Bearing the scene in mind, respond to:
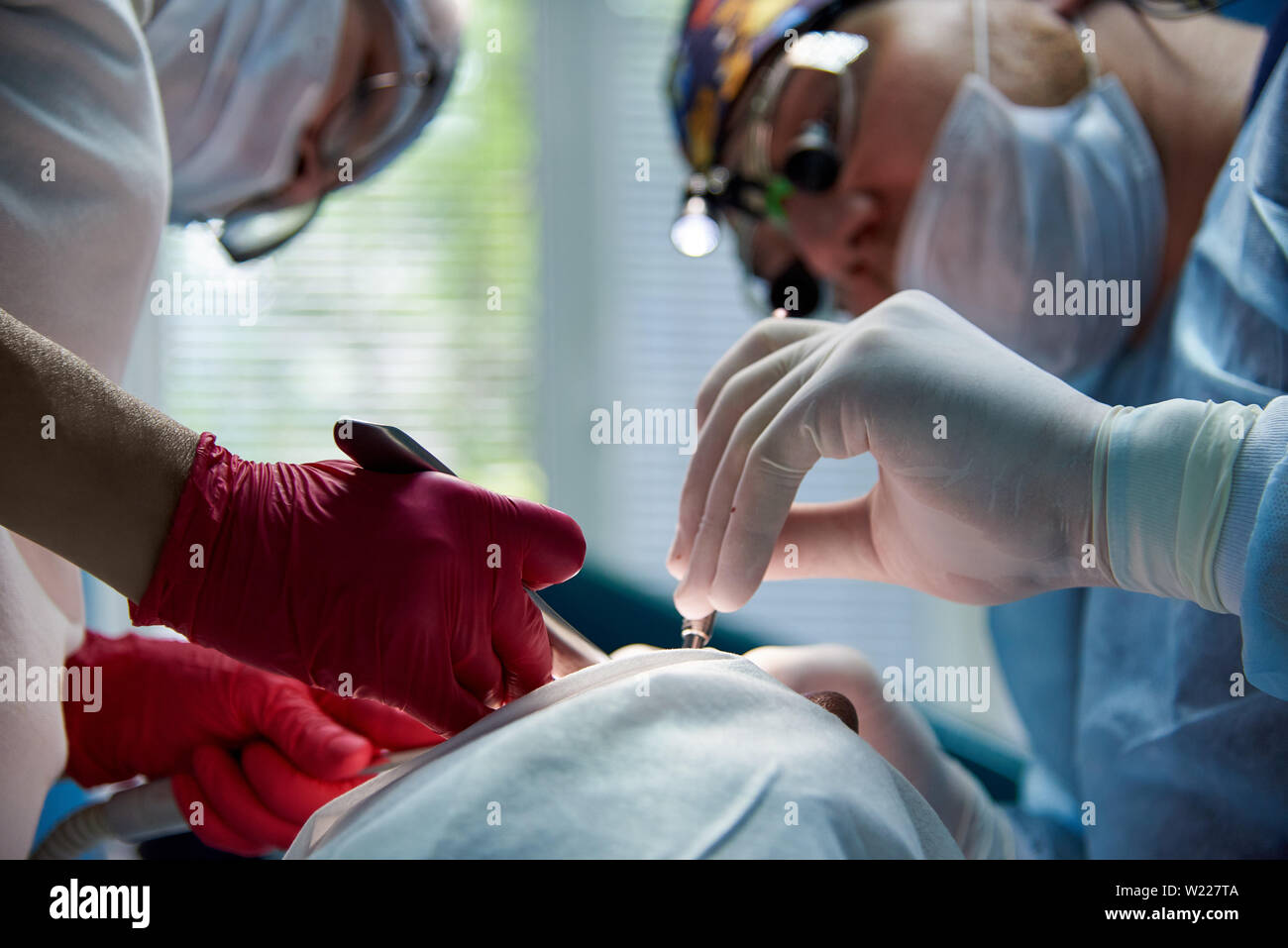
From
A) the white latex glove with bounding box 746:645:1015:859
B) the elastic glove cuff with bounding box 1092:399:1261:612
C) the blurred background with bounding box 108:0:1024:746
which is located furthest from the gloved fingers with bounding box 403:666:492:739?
the blurred background with bounding box 108:0:1024:746

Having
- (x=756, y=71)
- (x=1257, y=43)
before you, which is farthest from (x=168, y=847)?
(x=1257, y=43)

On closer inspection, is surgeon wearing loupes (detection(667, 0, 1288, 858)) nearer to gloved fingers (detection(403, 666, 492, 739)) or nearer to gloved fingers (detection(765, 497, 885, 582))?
gloved fingers (detection(765, 497, 885, 582))

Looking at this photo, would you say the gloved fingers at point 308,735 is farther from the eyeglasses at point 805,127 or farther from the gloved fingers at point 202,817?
the eyeglasses at point 805,127

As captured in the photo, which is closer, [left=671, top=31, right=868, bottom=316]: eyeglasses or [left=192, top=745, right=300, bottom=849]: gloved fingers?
[left=192, top=745, right=300, bottom=849]: gloved fingers

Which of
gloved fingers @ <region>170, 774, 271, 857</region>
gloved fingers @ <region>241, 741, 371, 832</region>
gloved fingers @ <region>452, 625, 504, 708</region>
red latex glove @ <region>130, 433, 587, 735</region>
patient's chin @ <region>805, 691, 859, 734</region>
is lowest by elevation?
gloved fingers @ <region>170, 774, 271, 857</region>

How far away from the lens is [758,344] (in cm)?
85

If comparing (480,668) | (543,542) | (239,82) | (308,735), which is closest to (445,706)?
(480,668)

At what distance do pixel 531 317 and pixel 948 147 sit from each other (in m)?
1.37

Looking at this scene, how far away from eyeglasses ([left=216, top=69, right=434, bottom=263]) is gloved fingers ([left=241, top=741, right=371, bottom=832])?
737 mm

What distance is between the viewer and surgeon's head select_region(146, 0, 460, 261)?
1.00m

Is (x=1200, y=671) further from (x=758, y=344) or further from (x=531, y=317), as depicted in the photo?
(x=531, y=317)

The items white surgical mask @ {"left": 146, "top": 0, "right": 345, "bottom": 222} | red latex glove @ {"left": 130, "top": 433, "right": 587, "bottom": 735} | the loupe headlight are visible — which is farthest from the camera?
the loupe headlight

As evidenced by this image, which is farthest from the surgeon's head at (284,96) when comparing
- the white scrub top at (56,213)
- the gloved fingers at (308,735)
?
the gloved fingers at (308,735)
